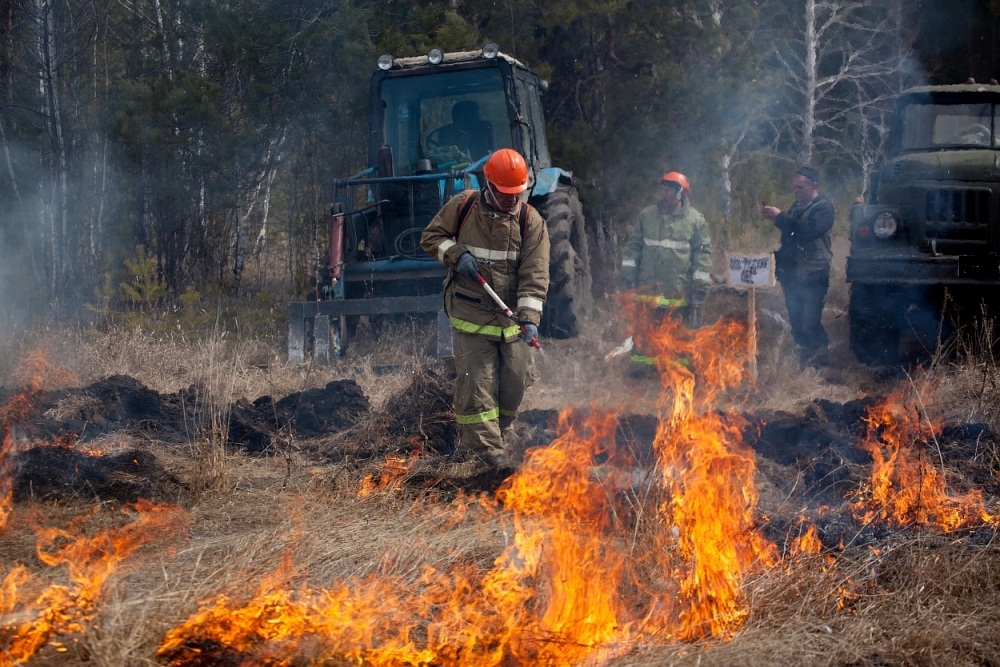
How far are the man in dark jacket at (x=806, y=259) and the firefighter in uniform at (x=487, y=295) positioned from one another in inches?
130

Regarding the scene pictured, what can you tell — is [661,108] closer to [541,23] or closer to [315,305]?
[541,23]

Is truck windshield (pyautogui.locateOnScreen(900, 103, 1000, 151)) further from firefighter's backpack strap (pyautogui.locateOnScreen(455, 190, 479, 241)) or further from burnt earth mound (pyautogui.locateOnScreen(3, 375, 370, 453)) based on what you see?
burnt earth mound (pyautogui.locateOnScreen(3, 375, 370, 453))

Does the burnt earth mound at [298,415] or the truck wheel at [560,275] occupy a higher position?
the truck wheel at [560,275]

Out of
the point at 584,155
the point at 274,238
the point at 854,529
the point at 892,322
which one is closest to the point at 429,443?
the point at 854,529

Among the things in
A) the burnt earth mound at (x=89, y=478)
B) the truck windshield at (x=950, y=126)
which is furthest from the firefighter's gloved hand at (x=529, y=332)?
the truck windshield at (x=950, y=126)

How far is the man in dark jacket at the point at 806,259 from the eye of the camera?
805 centimetres

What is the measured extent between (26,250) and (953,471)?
1071 cm

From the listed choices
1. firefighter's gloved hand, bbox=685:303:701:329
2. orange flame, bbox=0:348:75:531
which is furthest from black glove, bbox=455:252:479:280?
firefighter's gloved hand, bbox=685:303:701:329

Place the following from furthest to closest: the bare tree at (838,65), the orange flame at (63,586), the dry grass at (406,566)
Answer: the bare tree at (838,65) < the dry grass at (406,566) < the orange flame at (63,586)

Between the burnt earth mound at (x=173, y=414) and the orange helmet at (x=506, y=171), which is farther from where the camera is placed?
the burnt earth mound at (x=173, y=414)

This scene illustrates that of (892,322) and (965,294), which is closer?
(965,294)

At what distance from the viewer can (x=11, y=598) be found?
313 cm

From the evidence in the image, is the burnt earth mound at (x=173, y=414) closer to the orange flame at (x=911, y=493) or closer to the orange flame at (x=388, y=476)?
the orange flame at (x=388, y=476)

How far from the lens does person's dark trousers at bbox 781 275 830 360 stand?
811cm
